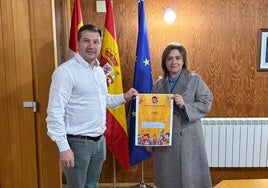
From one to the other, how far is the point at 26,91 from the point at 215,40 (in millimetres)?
1886

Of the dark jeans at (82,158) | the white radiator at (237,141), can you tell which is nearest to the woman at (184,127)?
the dark jeans at (82,158)

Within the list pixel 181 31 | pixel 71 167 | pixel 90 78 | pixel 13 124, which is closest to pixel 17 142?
pixel 13 124

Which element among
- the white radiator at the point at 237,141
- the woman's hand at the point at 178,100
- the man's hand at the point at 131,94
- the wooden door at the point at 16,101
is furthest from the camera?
the white radiator at the point at 237,141

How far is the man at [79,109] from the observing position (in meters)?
1.58

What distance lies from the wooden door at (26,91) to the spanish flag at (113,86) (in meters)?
0.58

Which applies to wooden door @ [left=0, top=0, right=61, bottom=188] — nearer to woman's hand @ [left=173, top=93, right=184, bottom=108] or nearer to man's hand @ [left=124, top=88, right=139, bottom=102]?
man's hand @ [left=124, top=88, right=139, bottom=102]

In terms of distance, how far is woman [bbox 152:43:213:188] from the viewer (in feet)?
6.36

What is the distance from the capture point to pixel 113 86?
103 inches

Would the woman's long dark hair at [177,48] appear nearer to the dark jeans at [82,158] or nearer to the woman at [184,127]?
the woman at [184,127]

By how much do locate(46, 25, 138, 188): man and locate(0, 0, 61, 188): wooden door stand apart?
22.4 inches

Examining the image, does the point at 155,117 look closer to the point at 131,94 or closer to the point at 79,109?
the point at 131,94

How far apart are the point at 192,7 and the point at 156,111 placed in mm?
1415

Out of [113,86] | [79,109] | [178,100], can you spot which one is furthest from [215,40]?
[79,109]

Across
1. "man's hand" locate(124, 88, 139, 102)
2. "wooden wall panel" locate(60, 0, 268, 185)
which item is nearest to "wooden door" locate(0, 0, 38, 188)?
"man's hand" locate(124, 88, 139, 102)
